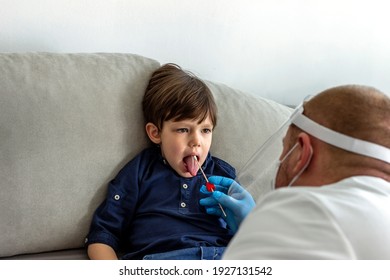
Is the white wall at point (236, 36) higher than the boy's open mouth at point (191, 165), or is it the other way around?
the white wall at point (236, 36)

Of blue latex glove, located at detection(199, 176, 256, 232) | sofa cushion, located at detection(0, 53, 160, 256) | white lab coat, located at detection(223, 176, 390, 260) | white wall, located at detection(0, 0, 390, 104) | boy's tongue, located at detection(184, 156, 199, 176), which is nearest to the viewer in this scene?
white lab coat, located at detection(223, 176, 390, 260)

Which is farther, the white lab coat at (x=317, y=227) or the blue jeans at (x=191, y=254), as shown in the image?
the blue jeans at (x=191, y=254)

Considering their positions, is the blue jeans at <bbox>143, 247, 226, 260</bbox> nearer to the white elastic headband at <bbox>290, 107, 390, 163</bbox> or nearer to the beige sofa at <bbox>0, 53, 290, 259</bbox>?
the beige sofa at <bbox>0, 53, 290, 259</bbox>

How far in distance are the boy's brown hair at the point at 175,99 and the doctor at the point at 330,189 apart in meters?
0.52

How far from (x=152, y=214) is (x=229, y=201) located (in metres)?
0.22

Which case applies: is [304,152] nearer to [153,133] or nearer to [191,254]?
[191,254]

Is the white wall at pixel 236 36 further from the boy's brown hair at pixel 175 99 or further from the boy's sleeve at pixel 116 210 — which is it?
the boy's sleeve at pixel 116 210

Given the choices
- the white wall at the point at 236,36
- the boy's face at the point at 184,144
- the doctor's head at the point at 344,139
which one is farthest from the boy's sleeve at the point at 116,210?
the doctor's head at the point at 344,139

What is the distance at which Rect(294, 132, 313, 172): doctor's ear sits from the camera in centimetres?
121

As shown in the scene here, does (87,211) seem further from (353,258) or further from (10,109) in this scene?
(353,258)

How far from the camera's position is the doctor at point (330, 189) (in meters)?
1.00

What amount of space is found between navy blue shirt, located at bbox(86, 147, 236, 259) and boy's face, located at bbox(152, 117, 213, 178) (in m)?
0.04

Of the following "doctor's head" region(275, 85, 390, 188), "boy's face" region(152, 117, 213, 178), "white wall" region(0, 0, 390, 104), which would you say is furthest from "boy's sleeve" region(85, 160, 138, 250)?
"doctor's head" region(275, 85, 390, 188)

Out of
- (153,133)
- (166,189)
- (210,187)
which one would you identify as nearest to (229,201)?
(210,187)
